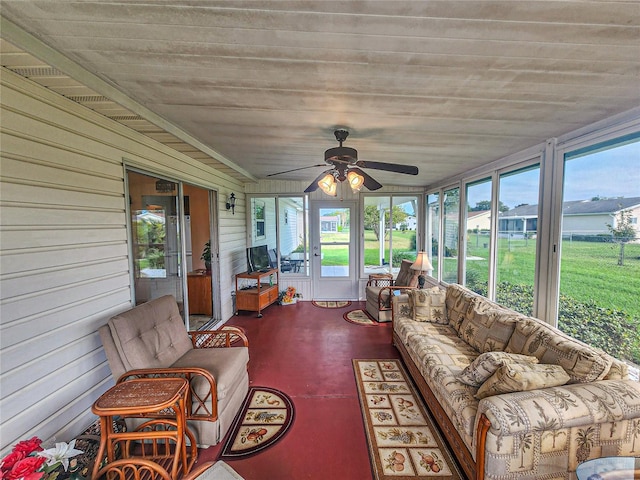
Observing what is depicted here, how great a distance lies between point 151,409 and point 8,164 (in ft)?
4.92

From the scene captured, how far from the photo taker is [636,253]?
6.13 feet

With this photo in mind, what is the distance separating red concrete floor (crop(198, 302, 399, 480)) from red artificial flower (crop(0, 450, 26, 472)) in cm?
112

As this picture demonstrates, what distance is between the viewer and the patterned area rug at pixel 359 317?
4.20 metres

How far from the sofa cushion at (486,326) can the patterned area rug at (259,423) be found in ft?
A: 6.02

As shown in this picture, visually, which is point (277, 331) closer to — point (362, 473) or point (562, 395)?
point (362, 473)

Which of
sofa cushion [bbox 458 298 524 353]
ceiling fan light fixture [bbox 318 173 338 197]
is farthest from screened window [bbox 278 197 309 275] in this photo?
sofa cushion [bbox 458 298 524 353]

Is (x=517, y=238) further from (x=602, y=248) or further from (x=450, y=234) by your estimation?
(x=450, y=234)

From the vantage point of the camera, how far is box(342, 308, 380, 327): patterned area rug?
13.8 ft

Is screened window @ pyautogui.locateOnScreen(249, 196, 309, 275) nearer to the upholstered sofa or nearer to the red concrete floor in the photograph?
the red concrete floor

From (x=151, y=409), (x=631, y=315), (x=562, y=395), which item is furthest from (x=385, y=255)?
(x=151, y=409)

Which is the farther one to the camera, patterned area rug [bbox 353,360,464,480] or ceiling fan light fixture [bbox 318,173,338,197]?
ceiling fan light fixture [bbox 318,173,338,197]

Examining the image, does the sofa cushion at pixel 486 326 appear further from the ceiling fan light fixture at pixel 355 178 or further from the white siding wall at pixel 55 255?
the white siding wall at pixel 55 255

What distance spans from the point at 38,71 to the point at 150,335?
5.86 feet

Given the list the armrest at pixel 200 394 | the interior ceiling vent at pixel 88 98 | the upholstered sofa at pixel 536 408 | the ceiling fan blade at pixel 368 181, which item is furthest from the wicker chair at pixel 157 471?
the ceiling fan blade at pixel 368 181
